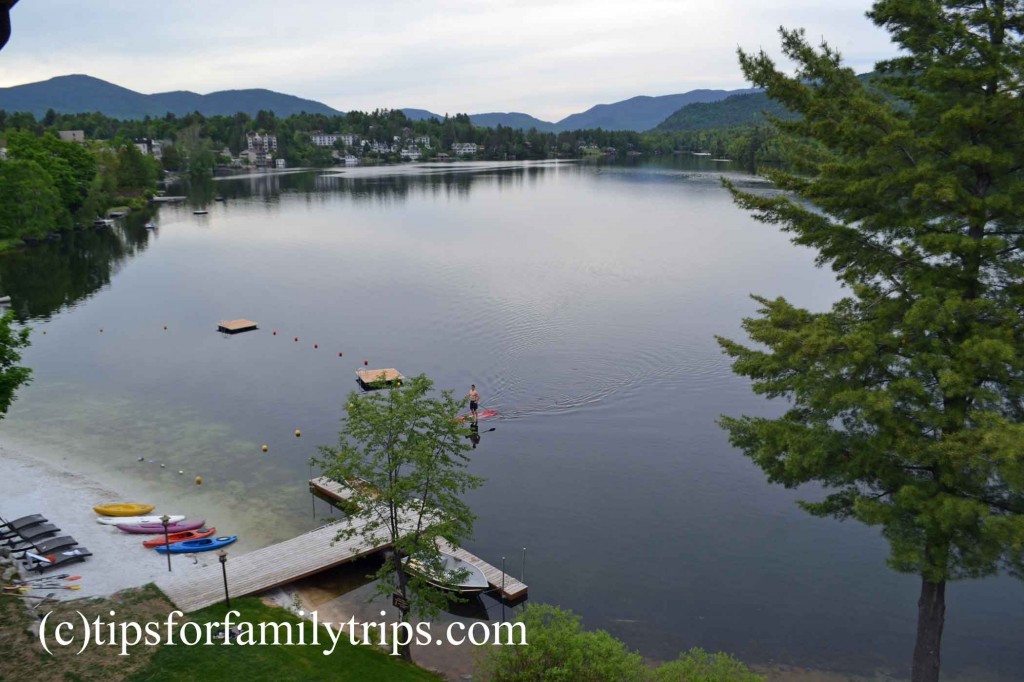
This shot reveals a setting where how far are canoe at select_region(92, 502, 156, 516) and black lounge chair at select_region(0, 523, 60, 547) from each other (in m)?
2.85

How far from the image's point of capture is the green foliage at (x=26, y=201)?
87938 mm

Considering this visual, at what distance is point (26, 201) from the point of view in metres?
93.1

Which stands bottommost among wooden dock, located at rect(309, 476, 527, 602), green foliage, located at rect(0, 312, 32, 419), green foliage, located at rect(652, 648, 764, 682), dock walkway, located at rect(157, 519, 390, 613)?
wooden dock, located at rect(309, 476, 527, 602)

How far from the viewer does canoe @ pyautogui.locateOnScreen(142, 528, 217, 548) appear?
26391 mm

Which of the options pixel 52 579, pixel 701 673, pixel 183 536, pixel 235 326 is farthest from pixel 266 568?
pixel 235 326

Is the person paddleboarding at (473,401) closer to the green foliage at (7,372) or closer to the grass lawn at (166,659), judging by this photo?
the grass lawn at (166,659)

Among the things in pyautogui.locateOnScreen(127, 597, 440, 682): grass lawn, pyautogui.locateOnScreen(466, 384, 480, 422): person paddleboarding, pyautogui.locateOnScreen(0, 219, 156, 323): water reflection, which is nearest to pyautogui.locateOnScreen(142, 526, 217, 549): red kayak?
pyautogui.locateOnScreen(127, 597, 440, 682): grass lawn

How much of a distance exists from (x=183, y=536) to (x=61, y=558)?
14.9 feet

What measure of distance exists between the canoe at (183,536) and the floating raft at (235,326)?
33.7 metres

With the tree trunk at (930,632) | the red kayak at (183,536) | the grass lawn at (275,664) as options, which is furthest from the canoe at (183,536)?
the tree trunk at (930,632)

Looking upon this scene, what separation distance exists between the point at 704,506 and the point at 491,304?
3679 centimetres

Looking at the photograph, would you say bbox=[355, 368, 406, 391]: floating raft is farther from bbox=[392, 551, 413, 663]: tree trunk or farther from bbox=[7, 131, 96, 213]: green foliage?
bbox=[7, 131, 96, 213]: green foliage

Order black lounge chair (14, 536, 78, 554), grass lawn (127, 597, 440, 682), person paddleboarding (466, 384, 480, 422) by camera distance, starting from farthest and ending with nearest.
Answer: person paddleboarding (466, 384, 480, 422)
black lounge chair (14, 536, 78, 554)
grass lawn (127, 597, 440, 682)

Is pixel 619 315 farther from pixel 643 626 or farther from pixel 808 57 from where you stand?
pixel 808 57
